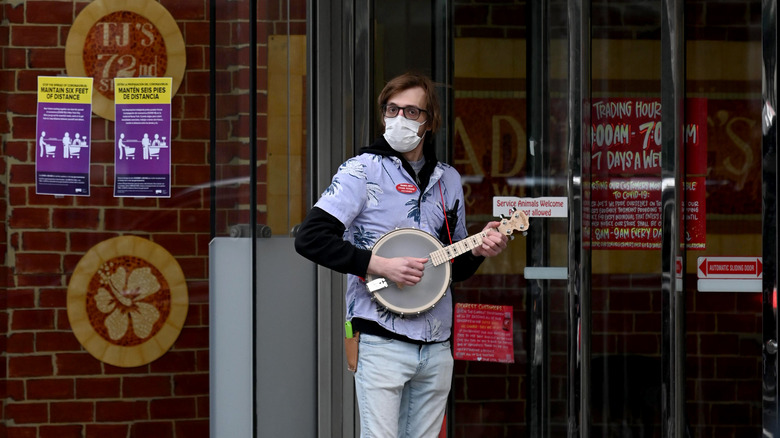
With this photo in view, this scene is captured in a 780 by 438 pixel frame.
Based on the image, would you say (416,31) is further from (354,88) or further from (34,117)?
(34,117)

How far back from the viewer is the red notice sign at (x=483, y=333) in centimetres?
467

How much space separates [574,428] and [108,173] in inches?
90.9

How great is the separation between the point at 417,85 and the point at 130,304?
7.04 feet

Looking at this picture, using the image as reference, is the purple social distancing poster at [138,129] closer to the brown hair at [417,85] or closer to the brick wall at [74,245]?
the brick wall at [74,245]

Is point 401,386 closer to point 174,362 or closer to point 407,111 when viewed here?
point 407,111

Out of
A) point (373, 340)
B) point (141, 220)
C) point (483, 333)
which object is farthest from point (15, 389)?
point (373, 340)

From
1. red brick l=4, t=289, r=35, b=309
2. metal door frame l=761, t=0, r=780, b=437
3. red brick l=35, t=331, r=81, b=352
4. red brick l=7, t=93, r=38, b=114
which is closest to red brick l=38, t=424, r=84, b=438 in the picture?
red brick l=35, t=331, r=81, b=352

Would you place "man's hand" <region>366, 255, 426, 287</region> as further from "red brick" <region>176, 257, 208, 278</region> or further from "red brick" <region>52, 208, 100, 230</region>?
"red brick" <region>52, 208, 100, 230</region>

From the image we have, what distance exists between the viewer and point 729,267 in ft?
13.7

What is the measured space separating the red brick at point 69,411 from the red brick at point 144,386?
19 cm

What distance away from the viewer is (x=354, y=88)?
16.0ft

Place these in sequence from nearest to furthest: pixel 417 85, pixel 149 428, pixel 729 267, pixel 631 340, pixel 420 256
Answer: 1. pixel 420 256
2. pixel 417 85
3. pixel 729 267
4. pixel 631 340
5. pixel 149 428

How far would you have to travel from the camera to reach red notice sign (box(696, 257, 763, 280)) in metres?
4.13

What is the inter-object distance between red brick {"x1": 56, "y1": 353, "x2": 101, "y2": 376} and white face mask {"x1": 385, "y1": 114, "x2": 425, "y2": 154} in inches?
87.4
